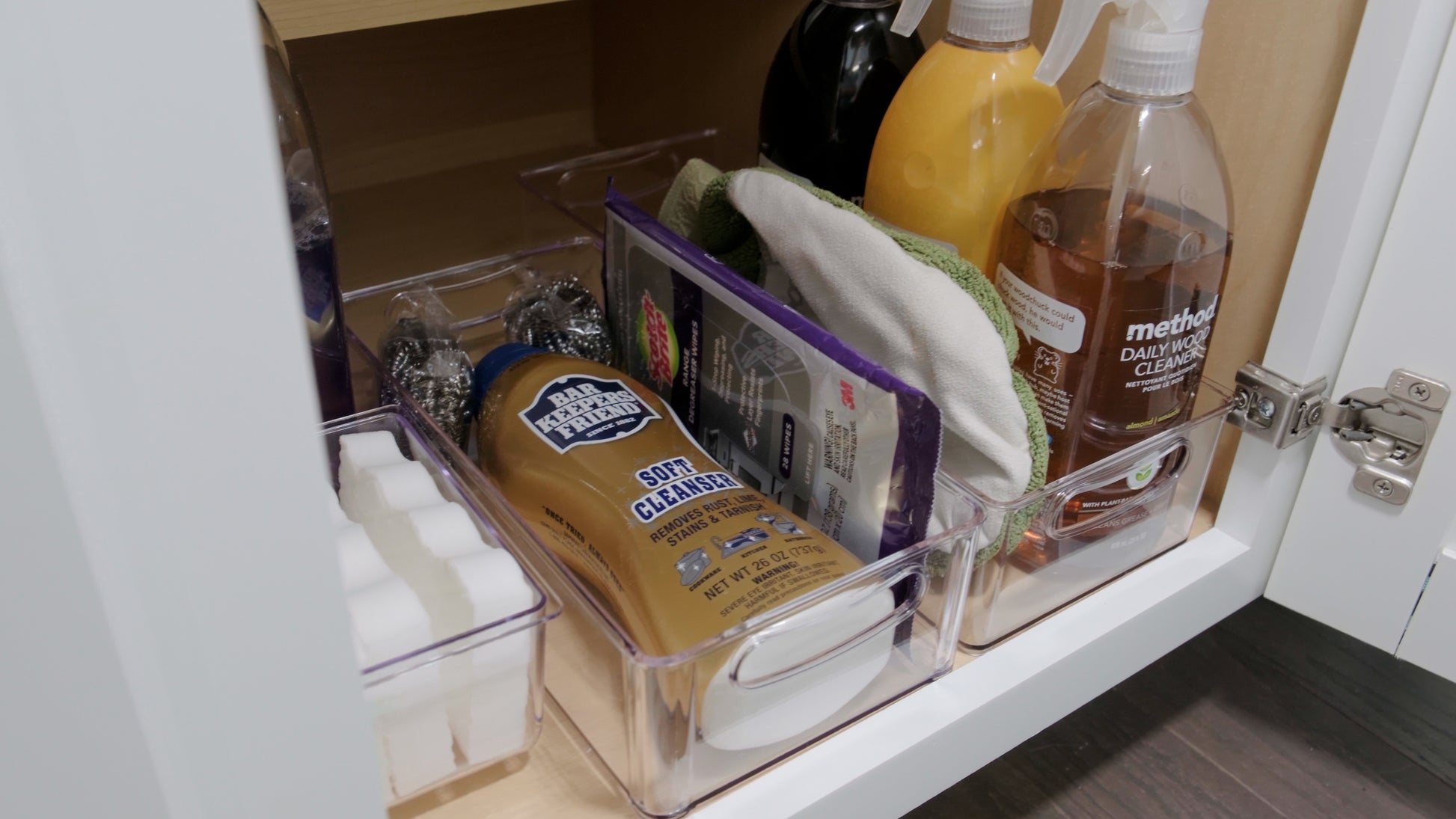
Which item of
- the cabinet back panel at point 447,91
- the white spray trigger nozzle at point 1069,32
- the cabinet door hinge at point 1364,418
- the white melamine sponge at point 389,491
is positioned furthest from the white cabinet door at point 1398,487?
the cabinet back panel at point 447,91

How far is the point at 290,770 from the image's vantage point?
0.24m

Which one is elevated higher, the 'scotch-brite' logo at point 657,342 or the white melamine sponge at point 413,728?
the 'scotch-brite' logo at point 657,342

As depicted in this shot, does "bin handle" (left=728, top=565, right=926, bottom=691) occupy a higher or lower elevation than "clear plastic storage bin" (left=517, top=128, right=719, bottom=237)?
lower

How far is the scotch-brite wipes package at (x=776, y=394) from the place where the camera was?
382mm

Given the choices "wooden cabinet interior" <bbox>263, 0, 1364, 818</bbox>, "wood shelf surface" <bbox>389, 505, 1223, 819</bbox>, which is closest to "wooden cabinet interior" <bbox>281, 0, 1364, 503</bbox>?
"wooden cabinet interior" <bbox>263, 0, 1364, 818</bbox>

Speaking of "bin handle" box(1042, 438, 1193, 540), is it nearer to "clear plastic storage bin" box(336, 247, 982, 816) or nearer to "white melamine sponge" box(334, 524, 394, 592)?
"clear plastic storage bin" box(336, 247, 982, 816)

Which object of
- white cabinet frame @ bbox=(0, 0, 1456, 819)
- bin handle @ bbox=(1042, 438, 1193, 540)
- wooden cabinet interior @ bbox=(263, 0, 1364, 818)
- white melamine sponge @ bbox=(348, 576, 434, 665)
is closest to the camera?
white cabinet frame @ bbox=(0, 0, 1456, 819)

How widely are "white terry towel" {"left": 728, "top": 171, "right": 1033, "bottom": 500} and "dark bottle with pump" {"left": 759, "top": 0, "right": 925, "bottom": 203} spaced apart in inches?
3.2

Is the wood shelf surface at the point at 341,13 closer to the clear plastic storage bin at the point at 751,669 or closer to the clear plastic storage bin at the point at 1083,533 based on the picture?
the clear plastic storage bin at the point at 751,669

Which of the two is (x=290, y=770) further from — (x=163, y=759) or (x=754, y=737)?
(x=754, y=737)

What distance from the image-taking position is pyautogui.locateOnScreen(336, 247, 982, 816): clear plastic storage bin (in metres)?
0.35

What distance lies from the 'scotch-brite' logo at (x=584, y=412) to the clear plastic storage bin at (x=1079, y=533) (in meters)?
0.13

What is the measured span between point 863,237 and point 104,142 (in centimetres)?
29

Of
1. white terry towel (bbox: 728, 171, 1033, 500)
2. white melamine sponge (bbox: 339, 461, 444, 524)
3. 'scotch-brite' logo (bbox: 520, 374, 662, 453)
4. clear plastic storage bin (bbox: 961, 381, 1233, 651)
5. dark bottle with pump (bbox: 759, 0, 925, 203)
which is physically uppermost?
dark bottle with pump (bbox: 759, 0, 925, 203)
